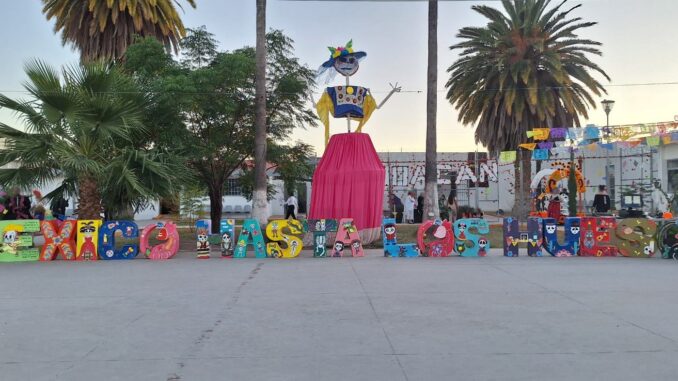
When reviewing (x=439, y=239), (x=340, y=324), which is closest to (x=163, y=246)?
(x=439, y=239)

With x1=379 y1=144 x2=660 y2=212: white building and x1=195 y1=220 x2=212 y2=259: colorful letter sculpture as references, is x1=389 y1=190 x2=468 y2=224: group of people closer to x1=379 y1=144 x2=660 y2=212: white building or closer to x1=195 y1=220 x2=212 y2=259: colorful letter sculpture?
x1=379 y1=144 x2=660 y2=212: white building

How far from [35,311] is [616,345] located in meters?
6.75

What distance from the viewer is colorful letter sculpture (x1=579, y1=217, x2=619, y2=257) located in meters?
13.0

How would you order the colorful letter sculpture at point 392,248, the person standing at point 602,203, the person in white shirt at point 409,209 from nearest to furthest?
1. the colorful letter sculpture at point 392,248
2. the person standing at point 602,203
3. the person in white shirt at point 409,209

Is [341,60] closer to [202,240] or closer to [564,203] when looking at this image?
[202,240]

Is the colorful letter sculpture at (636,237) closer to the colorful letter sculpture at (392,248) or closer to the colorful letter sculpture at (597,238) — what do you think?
the colorful letter sculpture at (597,238)

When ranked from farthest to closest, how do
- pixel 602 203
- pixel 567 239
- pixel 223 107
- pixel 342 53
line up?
pixel 602 203 → pixel 223 107 → pixel 342 53 → pixel 567 239

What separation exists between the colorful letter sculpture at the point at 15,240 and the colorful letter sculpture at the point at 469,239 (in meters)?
9.57

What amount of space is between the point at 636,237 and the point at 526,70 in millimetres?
10714

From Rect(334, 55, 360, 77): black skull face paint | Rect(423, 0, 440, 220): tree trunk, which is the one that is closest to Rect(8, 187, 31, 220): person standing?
Rect(334, 55, 360, 77): black skull face paint

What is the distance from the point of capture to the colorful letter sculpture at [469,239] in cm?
1301

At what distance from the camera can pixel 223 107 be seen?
1611 cm

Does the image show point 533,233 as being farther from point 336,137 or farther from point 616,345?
point 616,345

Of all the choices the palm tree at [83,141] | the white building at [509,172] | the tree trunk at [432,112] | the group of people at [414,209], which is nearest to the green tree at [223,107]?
the palm tree at [83,141]
